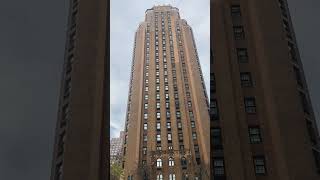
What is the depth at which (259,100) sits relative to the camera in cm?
3316

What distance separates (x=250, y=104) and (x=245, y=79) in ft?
8.20

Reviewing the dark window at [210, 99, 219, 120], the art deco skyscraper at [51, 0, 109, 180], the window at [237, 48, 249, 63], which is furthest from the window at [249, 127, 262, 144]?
Result: the art deco skyscraper at [51, 0, 109, 180]

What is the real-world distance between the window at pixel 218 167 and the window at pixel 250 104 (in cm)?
451

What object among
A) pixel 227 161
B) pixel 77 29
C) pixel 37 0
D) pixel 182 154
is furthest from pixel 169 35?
pixel 37 0

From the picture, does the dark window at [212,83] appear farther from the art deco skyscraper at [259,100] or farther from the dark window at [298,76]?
the dark window at [298,76]

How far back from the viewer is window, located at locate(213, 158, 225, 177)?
105ft

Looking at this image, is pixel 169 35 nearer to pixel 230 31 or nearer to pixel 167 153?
pixel 167 153

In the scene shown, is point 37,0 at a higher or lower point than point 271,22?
lower

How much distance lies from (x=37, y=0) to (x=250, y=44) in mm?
29405

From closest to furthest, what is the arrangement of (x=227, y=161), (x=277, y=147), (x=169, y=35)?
(x=277, y=147) → (x=227, y=161) → (x=169, y=35)

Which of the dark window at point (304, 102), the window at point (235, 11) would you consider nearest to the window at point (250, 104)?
the dark window at point (304, 102)

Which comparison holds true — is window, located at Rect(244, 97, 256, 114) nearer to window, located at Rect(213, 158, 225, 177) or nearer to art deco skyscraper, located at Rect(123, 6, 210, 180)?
window, located at Rect(213, 158, 225, 177)

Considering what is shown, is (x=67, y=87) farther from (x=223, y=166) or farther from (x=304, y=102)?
(x=304, y=102)

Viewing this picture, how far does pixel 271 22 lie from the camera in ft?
113
